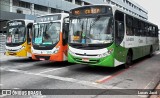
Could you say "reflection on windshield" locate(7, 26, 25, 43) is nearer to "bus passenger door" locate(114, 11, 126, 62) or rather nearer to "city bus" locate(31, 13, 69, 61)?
"city bus" locate(31, 13, 69, 61)

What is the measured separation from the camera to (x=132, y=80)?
10164 millimetres

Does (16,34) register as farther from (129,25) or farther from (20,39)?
(129,25)

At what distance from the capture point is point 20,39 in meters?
15.5

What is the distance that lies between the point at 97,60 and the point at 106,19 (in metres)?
1.88

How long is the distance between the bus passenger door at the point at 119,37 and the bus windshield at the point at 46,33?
3.32 m

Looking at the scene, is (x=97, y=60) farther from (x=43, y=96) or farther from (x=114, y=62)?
(x=43, y=96)

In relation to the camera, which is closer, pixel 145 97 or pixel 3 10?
pixel 145 97

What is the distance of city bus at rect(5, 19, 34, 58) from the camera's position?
15.4 metres

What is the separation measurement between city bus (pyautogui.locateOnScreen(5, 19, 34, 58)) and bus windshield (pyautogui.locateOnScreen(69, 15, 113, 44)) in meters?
4.60

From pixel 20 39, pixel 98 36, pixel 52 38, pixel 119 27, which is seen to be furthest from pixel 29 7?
pixel 98 36

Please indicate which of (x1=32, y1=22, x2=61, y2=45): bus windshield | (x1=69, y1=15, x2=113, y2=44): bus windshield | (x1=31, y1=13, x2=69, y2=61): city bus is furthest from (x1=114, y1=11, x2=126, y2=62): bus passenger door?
(x1=32, y1=22, x2=61, y2=45): bus windshield

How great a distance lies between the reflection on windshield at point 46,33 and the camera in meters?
13.2

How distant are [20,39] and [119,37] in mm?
6899

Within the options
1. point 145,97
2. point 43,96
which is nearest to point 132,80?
point 145,97
